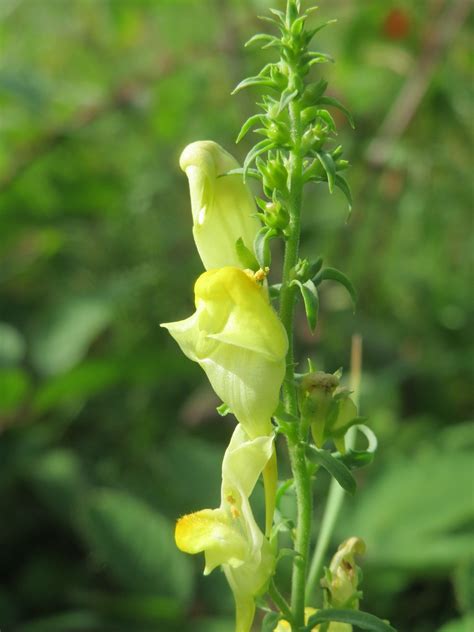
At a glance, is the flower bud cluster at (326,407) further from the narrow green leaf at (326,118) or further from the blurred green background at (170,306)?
the blurred green background at (170,306)

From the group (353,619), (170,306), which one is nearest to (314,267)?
(353,619)

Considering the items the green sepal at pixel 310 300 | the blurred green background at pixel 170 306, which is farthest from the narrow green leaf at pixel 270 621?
the blurred green background at pixel 170 306

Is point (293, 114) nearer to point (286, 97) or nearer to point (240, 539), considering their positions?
point (286, 97)

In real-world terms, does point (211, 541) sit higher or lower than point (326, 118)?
lower

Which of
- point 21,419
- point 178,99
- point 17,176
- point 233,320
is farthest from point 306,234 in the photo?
point 233,320

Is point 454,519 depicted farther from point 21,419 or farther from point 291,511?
point 21,419
